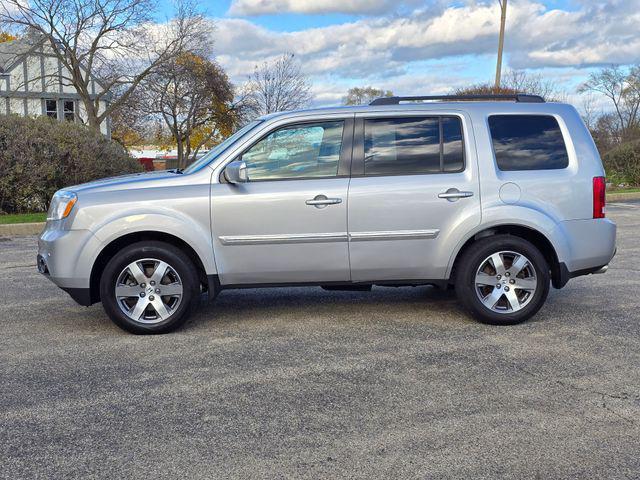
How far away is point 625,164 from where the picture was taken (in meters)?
24.5

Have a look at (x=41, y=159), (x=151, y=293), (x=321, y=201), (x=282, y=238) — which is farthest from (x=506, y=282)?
(x=41, y=159)

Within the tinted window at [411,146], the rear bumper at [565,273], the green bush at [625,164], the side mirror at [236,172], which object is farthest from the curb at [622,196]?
the side mirror at [236,172]

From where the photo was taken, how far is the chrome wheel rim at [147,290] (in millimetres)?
5461

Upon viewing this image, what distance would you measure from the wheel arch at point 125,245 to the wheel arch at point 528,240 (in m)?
2.12

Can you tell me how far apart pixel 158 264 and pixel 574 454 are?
344 cm

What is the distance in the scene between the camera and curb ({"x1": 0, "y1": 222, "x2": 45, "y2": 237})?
12.8 meters

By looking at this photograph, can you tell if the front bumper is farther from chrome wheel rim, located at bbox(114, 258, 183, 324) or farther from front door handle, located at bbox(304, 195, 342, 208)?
front door handle, located at bbox(304, 195, 342, 208)

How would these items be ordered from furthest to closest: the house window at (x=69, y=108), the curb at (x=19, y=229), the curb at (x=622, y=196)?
the house window at (x=69, y=108)
the curb at (x=622, y=196)
the curb at (x=19, y=229)

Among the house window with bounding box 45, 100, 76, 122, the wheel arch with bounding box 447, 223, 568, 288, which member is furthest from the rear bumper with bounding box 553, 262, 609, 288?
the house window with bounding box 45, 100, 76, 122

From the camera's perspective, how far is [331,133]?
5703 millimetres

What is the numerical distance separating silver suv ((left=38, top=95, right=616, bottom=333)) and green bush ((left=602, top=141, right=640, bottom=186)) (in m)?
20.3

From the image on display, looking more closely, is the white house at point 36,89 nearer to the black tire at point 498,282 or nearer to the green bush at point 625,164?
the green bush at point 625,164

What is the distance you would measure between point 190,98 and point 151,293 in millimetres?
39626

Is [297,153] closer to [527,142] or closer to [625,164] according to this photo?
[527,142]
